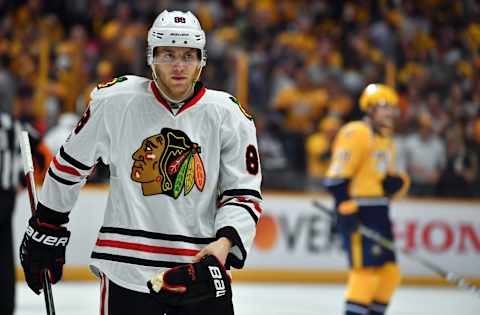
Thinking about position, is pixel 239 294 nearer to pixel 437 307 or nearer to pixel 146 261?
pixel 437 307

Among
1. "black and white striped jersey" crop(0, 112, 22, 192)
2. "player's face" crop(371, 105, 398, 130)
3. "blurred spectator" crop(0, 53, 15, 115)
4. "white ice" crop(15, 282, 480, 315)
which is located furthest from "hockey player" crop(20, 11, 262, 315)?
"blurred spectator" crop(0, 53, 15, 115)

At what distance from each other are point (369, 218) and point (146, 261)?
3534 millimetres

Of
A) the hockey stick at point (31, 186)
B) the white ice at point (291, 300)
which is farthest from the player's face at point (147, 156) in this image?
the white ice at point (291, 300)

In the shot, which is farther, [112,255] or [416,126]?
[416,126]

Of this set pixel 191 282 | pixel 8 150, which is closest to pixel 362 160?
pixel 8 150

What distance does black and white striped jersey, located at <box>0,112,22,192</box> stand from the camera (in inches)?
229

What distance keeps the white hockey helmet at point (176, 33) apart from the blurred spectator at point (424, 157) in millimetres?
7805

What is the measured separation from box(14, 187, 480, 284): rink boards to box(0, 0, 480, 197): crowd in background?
171 mm

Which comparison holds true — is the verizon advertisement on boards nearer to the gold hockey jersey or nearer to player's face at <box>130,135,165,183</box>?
the gold hockey jersey

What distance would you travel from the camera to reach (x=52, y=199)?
10.6ft

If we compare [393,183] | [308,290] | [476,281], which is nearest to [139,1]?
[308,290]

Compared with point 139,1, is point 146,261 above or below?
below

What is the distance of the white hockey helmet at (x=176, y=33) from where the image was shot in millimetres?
3123

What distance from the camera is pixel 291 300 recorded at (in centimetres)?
902
